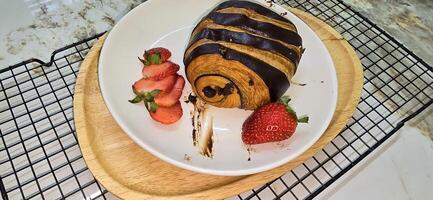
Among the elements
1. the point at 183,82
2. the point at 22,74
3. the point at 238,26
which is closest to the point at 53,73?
the point at 22,74

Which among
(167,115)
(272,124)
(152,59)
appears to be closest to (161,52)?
(152,59)

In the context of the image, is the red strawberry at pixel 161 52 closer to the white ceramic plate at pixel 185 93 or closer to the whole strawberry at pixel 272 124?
the white ceramic plate at pixel 185 93

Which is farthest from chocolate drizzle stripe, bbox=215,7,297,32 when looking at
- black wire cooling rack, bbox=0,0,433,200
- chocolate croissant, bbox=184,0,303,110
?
black wire cooling rack, bbox=0,0,433,200

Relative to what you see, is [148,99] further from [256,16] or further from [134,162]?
[256,16]

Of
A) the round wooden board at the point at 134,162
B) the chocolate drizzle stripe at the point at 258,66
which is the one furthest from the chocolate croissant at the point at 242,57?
the round wooden board at the point at 134,162

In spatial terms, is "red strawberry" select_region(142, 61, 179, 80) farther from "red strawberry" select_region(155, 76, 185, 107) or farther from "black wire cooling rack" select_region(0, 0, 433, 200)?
"black wire cooling rack" select_region(0, 0, 433, 200)
